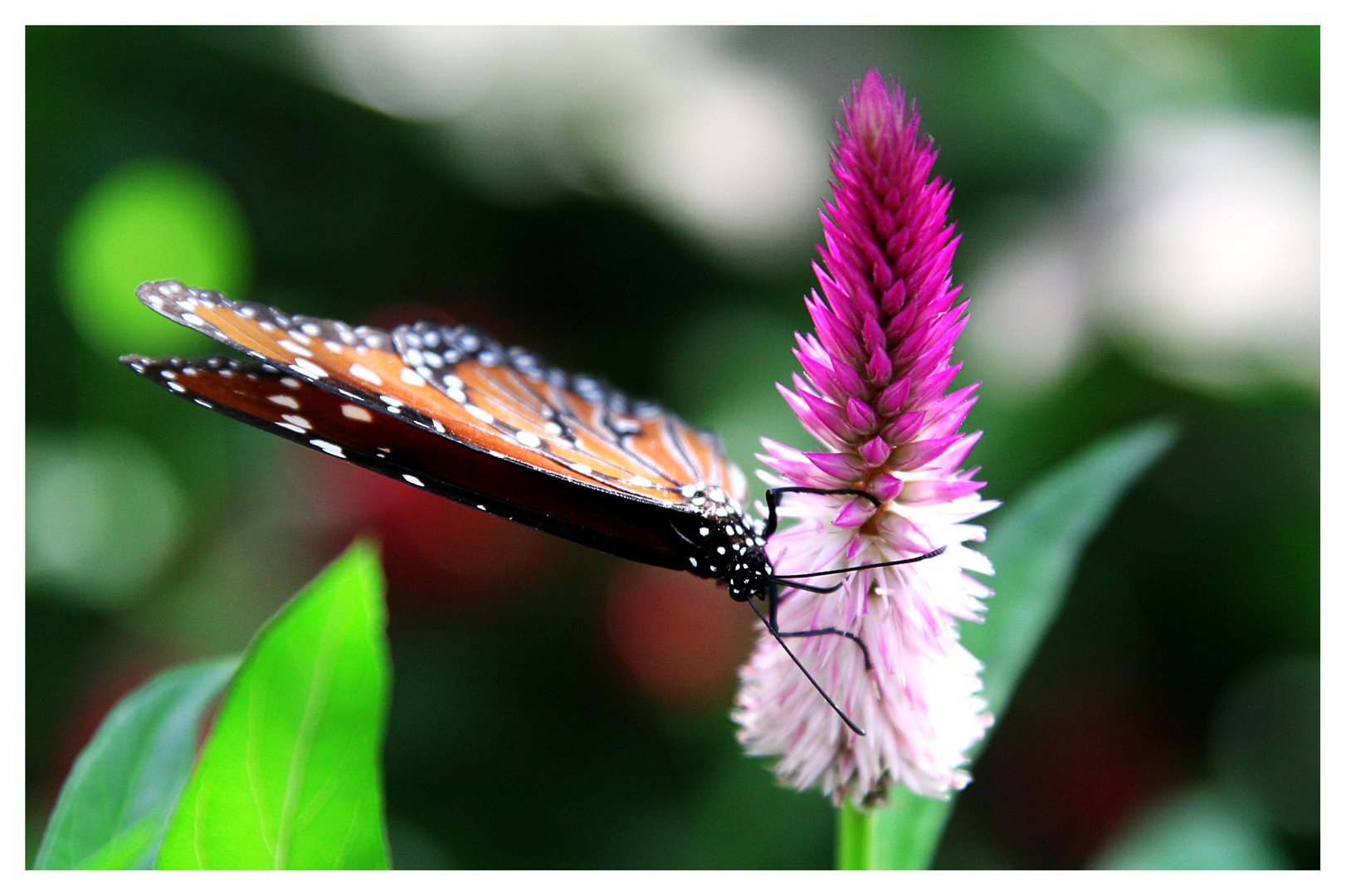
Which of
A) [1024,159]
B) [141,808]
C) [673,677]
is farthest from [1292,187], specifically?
[141,808]

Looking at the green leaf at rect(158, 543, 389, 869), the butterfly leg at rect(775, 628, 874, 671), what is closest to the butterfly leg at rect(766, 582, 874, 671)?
the butterfly leg at rect(775, 628, 874, 671)

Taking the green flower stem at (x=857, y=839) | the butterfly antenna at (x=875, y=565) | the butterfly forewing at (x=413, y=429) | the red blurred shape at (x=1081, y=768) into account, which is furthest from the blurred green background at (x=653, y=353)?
the butterfly antenna at (x=875, y=565)

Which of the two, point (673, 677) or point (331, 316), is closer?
point (673, 677)

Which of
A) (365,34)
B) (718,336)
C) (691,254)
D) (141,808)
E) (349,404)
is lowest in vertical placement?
(141,808)

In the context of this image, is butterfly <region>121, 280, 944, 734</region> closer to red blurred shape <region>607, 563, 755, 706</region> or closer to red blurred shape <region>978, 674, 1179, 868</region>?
red blurred shape <region>607, 563, 755, 706</region>

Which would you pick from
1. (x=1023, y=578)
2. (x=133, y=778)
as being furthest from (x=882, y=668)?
(x=133, y=778)

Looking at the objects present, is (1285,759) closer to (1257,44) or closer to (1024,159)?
(1024,159)
